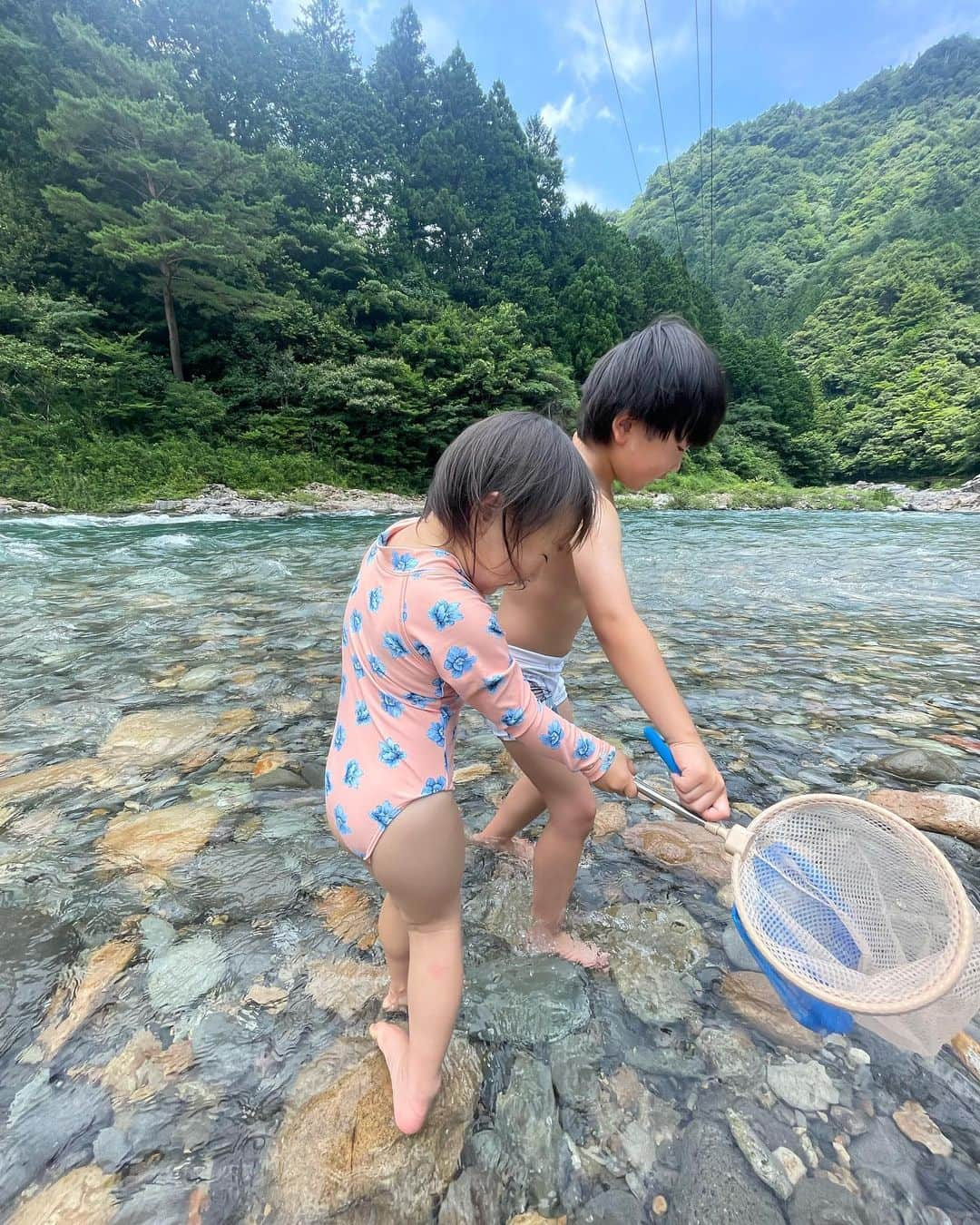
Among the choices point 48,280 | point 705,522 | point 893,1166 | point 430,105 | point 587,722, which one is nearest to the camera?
point 893,1166

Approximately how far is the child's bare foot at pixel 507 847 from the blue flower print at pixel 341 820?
913 millimetres

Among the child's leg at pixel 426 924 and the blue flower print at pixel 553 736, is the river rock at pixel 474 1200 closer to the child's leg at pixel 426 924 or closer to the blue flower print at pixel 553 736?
the child's leg at pixel 426 924

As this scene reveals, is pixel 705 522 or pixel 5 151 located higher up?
pixel 5 151

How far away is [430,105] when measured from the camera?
37094 mm

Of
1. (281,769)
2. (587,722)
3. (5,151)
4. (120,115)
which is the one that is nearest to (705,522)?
(587,722)

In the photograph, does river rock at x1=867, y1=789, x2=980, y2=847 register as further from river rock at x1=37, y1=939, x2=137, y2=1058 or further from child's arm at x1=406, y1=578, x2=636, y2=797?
river rock at x1=37, y1=939, x2=137, y2=1058

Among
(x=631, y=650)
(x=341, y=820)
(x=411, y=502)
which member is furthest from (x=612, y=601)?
(x=411, y=502)

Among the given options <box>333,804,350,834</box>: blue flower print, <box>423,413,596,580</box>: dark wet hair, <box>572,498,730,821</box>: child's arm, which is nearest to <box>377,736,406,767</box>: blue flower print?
<box>333,804,350,834</box>: blue flower print

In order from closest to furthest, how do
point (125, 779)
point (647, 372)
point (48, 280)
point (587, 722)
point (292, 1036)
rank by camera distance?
Answer: 1. point (292, 1036)
2. point (647, 372)
3. point (125, 779)
4. point (587, 722)
5. point (48, 280)

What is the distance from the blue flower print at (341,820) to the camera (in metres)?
1.06

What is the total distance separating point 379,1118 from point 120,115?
78.3 ft

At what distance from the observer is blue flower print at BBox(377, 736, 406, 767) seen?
1.06m

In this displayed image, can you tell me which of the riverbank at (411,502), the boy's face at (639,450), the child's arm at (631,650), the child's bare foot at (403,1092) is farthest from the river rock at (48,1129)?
the riverbank at (411,502)

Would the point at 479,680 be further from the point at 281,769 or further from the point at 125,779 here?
the point at 125,779
